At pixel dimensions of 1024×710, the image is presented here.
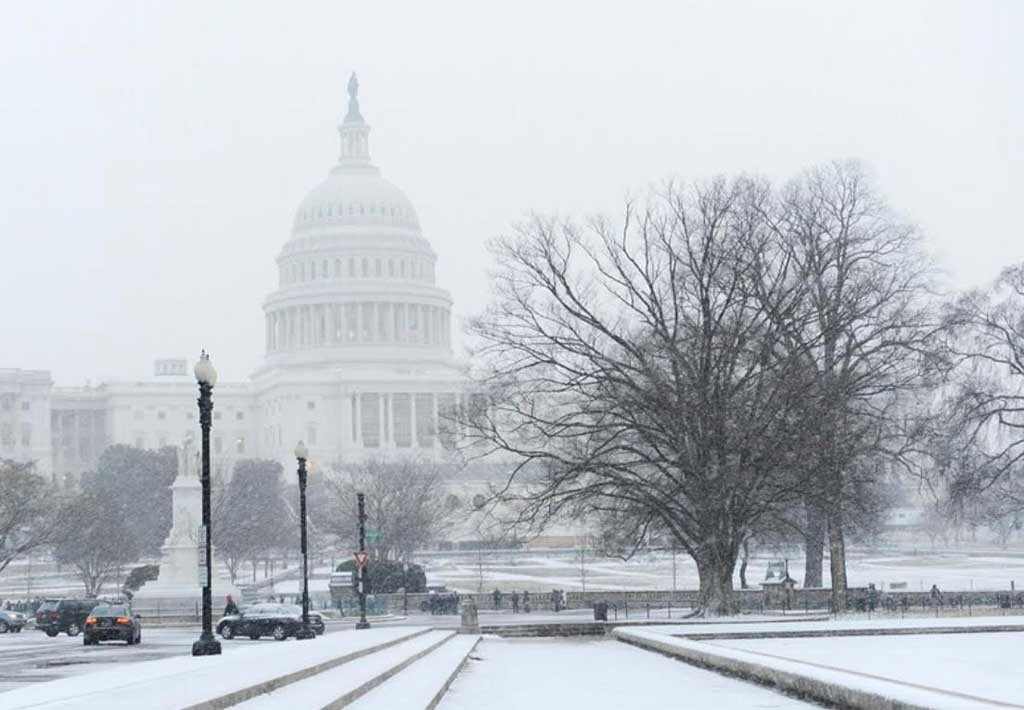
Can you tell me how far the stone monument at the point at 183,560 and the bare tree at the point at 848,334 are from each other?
101 ft

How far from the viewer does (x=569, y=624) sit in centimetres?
4519

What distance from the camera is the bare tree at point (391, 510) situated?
10131 cm

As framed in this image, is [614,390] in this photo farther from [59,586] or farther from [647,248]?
[59,586]

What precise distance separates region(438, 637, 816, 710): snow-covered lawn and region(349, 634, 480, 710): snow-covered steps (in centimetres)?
20

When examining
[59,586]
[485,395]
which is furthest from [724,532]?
[59,586]

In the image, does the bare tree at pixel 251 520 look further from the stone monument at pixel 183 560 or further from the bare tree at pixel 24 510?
the stone monument at pixel 183 560

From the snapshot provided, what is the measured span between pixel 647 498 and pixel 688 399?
2.71m

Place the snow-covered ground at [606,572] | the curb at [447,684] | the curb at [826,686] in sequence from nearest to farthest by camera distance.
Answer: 1. the curb at [826,686]
2. the curb at [447,684]
3. the snow-covered ground at [606,572]

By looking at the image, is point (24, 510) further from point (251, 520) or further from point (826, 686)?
point (826, 686)

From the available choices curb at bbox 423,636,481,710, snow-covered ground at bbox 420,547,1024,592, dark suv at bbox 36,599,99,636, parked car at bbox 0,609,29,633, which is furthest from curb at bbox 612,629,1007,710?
snow-covered ground at bbox 420,547,1024,592

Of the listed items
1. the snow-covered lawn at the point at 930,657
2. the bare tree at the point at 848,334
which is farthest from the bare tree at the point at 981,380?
the snow-covered lawn at the point at 930,657

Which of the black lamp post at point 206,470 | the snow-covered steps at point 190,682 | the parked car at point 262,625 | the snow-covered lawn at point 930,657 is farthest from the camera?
the parked car at point 262,625

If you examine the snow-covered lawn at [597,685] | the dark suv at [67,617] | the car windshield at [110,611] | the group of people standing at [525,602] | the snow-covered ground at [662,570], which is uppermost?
the snow-covered lawn at [597,685]

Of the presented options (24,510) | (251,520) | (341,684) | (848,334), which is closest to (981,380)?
(848,334)
